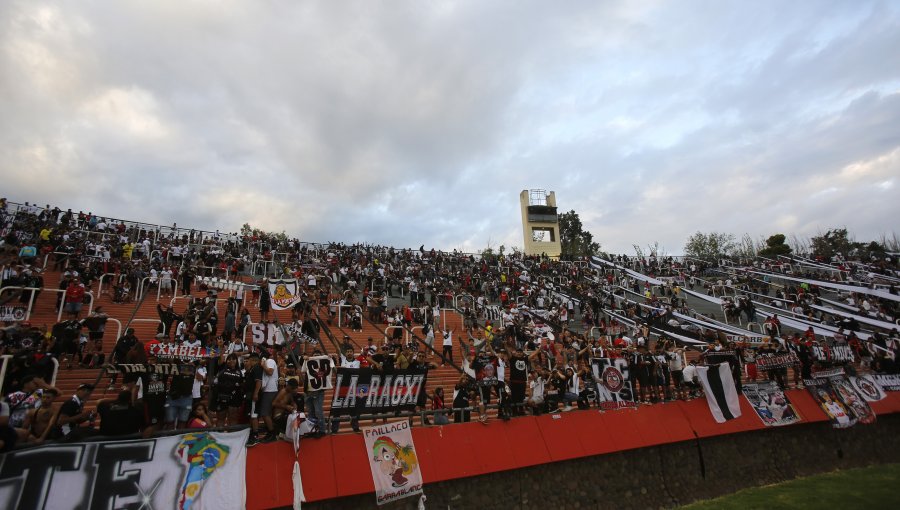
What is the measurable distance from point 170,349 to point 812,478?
17.8 m

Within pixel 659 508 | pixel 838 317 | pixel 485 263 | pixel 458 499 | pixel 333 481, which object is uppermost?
pixel 485 263

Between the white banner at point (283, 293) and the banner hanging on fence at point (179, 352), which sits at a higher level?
the white banner at point (283, 293)

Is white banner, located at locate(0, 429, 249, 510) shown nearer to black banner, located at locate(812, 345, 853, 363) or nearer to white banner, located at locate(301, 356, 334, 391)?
white banner, located at locate(301, 356, 334, 391)

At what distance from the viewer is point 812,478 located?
1379 centimetres

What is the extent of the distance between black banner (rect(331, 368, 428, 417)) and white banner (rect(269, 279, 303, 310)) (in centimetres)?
693

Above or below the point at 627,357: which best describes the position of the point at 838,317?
above

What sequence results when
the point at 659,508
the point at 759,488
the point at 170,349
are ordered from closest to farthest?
the point at 170,349 → the point at 659,508 → the point at 759,488

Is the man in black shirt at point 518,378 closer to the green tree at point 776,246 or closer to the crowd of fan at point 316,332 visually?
the crowd of fan at point 316,332

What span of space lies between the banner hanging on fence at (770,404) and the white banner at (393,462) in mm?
10992

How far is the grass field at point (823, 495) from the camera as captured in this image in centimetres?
1086

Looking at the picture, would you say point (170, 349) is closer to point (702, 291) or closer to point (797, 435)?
point (797, 435)

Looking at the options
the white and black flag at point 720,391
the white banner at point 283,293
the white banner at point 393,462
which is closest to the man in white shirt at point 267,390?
the white banner at point 393,462

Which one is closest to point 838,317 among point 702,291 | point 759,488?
point 702,291

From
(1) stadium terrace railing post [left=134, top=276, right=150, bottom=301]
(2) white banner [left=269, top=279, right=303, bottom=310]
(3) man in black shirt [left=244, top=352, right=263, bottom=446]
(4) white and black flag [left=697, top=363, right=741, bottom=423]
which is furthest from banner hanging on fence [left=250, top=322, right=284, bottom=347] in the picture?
(4) white and black flag [left=697, top=363, right=741, bottom=423]
